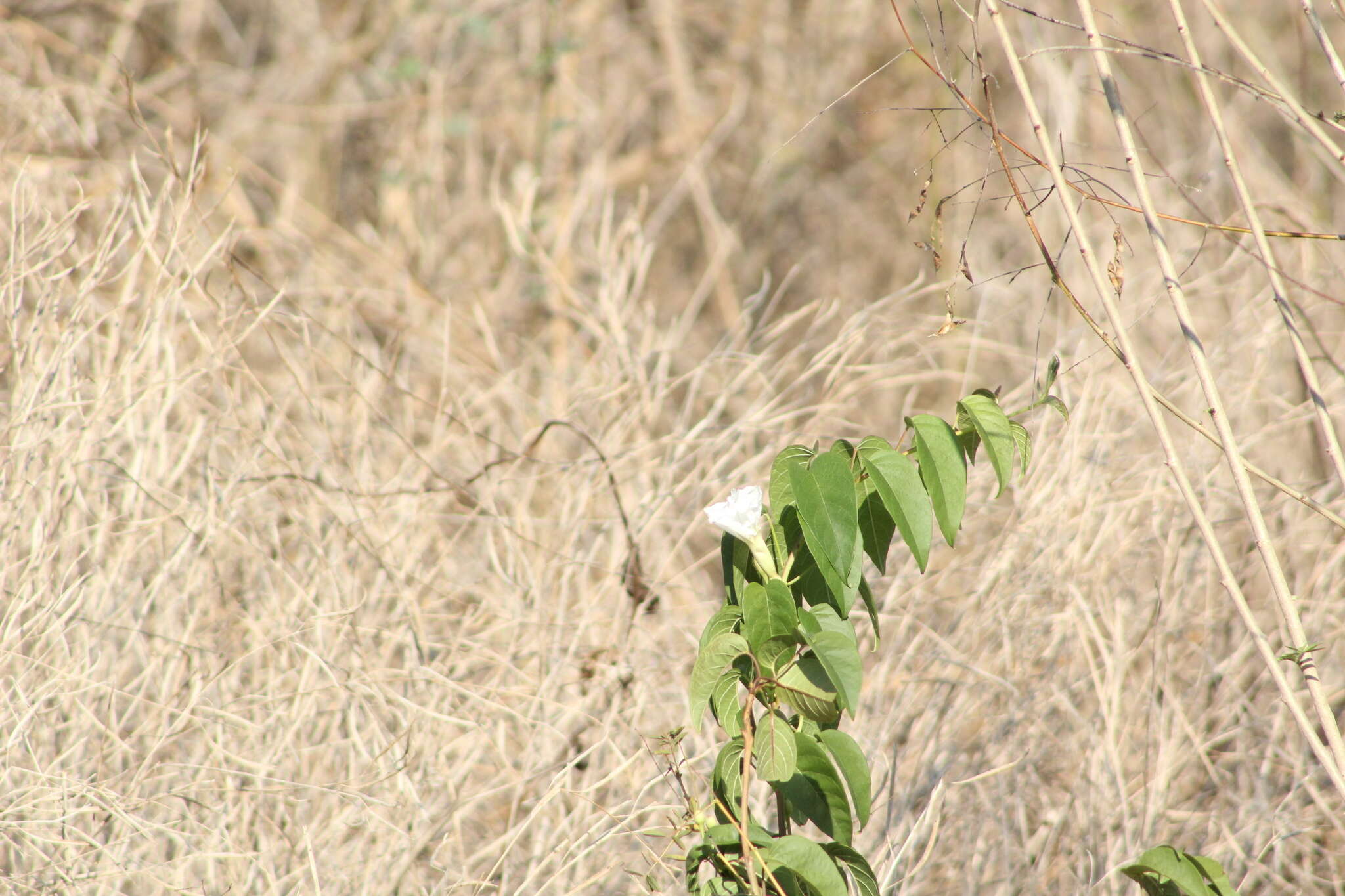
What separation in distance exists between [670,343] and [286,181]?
89.8 inches

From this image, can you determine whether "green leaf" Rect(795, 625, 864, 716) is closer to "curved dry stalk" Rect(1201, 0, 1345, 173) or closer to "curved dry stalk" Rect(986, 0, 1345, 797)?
"curved dry stalk" Rect(986, 0, 1345, 797)

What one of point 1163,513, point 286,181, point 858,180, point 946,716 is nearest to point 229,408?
point 946,716

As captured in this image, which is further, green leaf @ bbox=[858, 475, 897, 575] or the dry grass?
the dry grass

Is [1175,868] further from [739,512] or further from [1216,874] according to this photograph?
[739,512]

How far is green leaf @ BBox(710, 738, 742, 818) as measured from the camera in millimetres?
956

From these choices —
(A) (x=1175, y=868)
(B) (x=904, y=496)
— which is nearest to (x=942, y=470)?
(B) (x=904, y=496)

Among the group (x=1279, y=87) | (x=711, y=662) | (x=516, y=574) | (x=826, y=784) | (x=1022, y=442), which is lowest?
(x=516, y=574)

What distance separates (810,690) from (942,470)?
217 millimetres

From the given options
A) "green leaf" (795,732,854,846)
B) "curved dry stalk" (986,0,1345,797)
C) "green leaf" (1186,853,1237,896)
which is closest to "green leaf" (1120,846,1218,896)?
"green leaf" (1186,853,1237,896)

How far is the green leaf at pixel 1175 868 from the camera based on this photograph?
94cm

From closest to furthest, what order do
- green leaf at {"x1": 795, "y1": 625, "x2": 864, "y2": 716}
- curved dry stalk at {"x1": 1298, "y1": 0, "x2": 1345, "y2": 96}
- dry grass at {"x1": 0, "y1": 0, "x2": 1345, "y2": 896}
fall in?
green leaf at {"x1": 795, "y1": 625, "x2": 864, "y2": 716}
curved dry stalk at {"x1": 1298, "y1": 0, "x2": 1345, "y2": 96}
dry grass at {"x1": 0, "y1": 0, "x2": 1345, "y2": 896}

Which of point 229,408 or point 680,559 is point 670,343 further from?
point 229,408

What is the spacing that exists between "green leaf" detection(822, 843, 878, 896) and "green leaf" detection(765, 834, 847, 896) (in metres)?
0.03

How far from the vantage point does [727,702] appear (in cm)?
97
